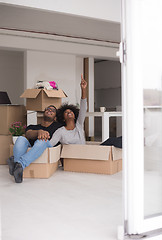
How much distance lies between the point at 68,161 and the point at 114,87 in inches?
251

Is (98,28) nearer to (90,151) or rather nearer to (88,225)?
(90,151)

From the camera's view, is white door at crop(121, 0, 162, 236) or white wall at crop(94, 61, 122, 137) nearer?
white door at crop(121, 0, 162, 236)

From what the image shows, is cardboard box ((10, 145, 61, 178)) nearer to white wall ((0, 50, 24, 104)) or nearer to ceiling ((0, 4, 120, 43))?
ceiling ((0, 4, 120, 43))

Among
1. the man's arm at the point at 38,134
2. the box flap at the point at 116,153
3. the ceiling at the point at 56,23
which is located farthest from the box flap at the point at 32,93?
the ceiling at the point at 56,23

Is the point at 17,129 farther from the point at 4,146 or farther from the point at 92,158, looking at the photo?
the point at 92,158

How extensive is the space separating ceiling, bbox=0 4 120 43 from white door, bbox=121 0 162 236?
3910 millimetres

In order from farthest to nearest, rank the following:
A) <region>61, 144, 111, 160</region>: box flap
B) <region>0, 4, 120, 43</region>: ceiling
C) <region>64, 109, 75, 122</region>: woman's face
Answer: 1. <region>0, 4, 120, 43</region>: ceiling
2. <region>64, 109, 75, 122</region>: woman's face
3. <region>61, 144, 111, 160</region>: box flap

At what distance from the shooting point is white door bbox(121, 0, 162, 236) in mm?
1755

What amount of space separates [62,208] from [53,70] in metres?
5.42

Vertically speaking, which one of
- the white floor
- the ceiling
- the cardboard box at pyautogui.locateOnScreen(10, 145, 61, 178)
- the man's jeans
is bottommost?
the white floor

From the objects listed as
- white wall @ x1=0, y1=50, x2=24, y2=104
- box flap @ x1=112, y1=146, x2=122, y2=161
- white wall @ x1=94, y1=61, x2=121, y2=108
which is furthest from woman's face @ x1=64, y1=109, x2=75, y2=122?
white wall @ x1=94, y1=61, x2=121, y2=108

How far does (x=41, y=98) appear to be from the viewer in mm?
4273

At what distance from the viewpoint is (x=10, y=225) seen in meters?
2.02

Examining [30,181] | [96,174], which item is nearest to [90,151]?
[96,174]
